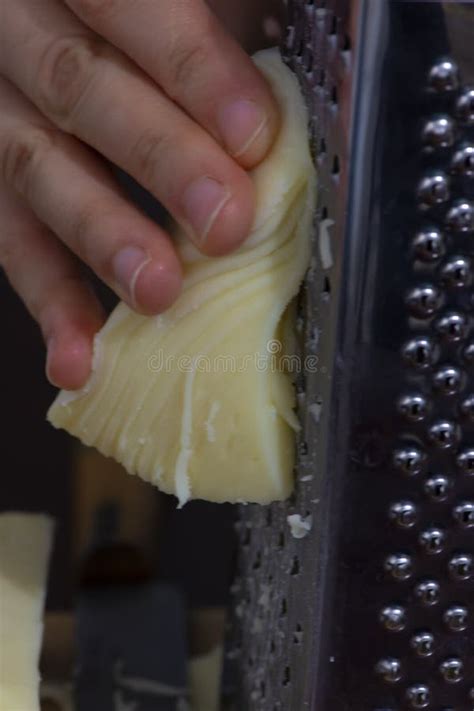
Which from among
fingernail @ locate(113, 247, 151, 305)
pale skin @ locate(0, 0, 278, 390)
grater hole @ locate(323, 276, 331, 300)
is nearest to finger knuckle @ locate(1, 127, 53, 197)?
Result: pale skin @ locate(0, 0, 278, 390)

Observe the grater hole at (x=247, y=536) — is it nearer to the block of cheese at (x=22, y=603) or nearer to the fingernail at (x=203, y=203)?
the block of cheese at (x=22, y=603)

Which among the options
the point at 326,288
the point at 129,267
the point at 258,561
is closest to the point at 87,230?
the point at 129,267

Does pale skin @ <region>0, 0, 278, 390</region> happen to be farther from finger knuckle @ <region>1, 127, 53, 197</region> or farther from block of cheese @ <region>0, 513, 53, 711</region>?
block of cheese @ <region>0, 513, 53, 711</region>

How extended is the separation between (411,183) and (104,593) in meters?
0.69

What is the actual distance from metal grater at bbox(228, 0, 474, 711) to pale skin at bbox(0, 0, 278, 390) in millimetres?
43

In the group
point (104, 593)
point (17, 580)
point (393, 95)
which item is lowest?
point (104, 593)

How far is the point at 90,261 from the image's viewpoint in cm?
56

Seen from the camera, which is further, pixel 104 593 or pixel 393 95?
pixel 104 593

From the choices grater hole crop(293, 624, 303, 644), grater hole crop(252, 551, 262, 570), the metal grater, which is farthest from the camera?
grater hole crop(252, 551, 262, 570)

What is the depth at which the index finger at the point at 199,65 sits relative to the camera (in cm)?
49

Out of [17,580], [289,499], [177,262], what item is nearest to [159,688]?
[17,580]

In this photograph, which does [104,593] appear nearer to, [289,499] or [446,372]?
[289,499]

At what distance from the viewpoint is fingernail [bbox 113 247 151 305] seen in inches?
20.3

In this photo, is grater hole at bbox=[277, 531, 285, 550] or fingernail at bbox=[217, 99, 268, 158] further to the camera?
grater hole at bbox=[277, 531, 285, 550]
